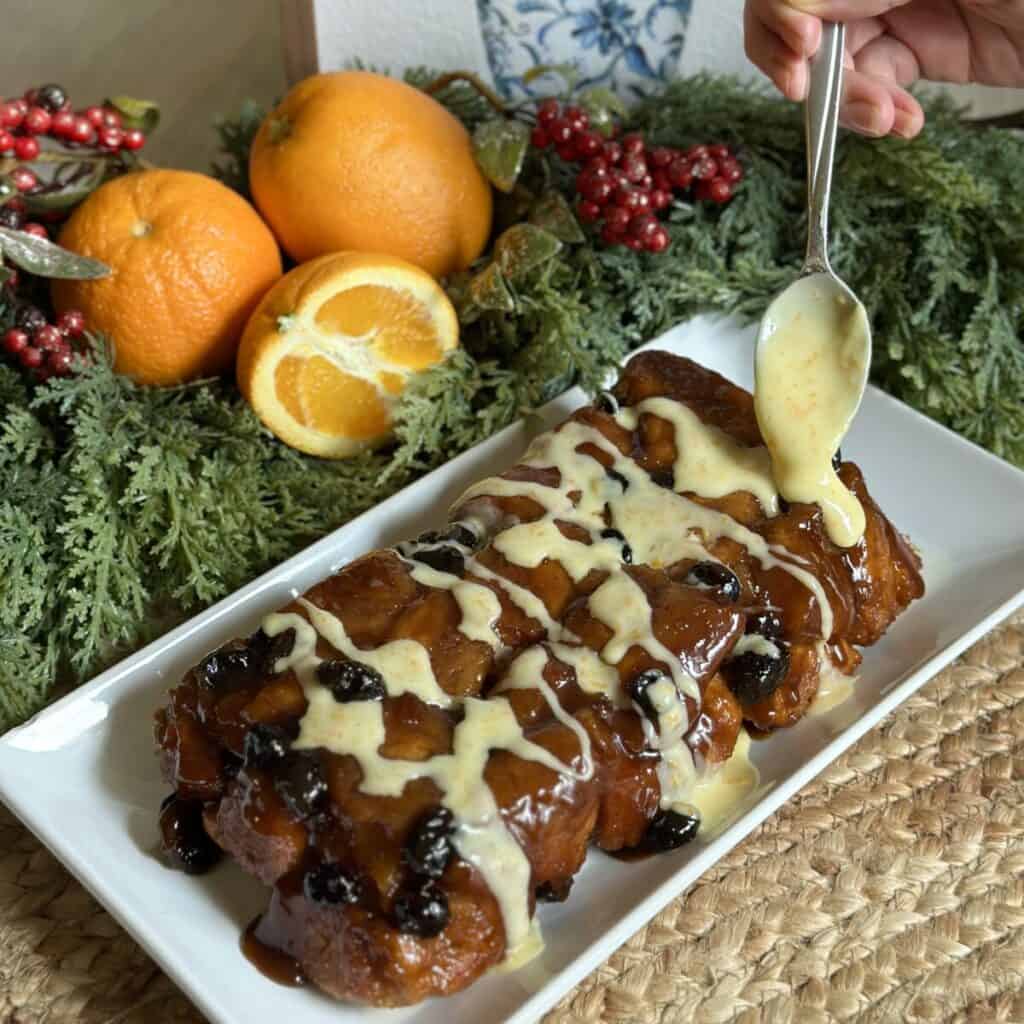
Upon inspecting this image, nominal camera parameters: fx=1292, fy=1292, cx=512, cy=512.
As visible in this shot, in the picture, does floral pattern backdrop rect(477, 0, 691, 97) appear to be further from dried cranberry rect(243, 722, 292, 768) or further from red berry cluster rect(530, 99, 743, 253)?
dried cranberry rect(243, 722, 292, 768)

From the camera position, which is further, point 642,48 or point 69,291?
point 642,48

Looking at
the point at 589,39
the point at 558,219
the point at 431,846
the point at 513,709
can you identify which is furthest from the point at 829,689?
the point at 589,39

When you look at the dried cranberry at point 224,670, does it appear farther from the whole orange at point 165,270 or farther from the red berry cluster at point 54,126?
the red berry cluster at point 54,126

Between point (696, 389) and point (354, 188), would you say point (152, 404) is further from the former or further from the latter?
point (696, 389)

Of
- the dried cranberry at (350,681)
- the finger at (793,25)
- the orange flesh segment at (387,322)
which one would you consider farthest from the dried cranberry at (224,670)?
the finger at (793,25)

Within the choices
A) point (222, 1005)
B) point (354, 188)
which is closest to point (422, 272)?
point (354, 188)
